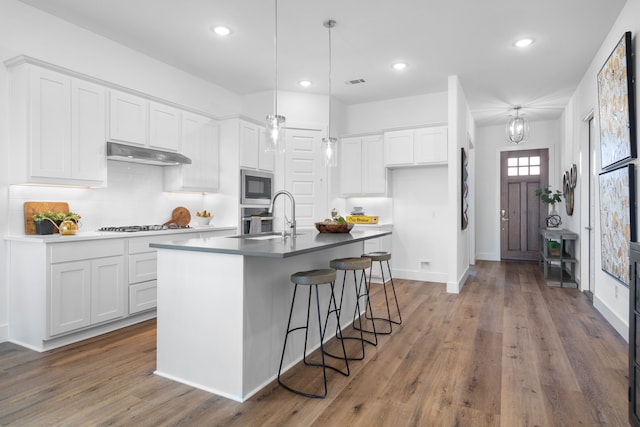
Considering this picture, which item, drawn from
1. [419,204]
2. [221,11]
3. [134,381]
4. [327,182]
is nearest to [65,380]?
[134,381]

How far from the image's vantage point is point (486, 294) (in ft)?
16.6

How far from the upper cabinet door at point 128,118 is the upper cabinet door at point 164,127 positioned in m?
0.08

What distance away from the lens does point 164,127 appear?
4.31 meters

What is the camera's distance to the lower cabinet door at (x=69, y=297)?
3.05 m

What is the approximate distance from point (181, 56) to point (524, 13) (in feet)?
11.8

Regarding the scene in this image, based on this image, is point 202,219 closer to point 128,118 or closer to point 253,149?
point 253,149

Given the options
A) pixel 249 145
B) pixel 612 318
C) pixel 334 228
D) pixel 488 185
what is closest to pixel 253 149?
pixel 249 145

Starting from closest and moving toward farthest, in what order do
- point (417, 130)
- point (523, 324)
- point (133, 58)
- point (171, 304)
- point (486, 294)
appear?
point (171, 304) < point (523, 324) < point (133, 58) < point (486, 294) < point (417, 130)

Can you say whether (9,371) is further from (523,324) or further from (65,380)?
(523,324)

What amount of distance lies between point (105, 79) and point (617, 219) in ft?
16.6

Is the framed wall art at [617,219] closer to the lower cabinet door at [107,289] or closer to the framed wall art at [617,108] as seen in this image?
the framed wall art at [617,108]

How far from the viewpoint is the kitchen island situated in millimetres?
2295

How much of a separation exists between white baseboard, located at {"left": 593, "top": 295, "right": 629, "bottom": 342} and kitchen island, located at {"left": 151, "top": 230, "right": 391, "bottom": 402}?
2738mm

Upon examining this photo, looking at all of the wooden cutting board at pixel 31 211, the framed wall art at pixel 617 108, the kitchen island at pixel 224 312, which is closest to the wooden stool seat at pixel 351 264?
the kitchen island at pixel 224 312
